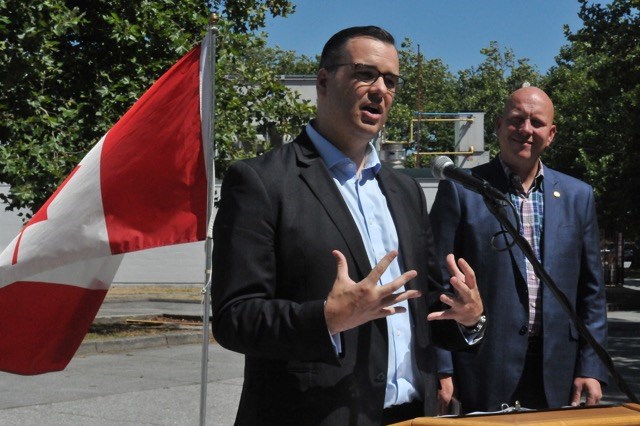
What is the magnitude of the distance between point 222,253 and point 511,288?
70.6 inches

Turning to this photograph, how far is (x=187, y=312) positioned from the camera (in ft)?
77.9

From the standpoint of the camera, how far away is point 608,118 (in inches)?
1571

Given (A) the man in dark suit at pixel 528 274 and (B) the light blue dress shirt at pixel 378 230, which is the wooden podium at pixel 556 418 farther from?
(A) the man in dark suit at pixel 528 274

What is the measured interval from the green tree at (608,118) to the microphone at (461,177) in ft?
62.1

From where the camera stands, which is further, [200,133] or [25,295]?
[200,133]

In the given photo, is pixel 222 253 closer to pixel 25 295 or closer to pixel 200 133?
pixel 25 295

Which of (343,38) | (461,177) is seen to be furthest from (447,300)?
(343,38)

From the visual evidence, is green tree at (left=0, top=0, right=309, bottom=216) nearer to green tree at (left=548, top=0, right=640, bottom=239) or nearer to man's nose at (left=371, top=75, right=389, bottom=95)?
green tree at (left=548, top=0, right=640, bottom=239)

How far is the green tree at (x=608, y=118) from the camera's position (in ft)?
72.1

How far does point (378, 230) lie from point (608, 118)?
3835 centimetres

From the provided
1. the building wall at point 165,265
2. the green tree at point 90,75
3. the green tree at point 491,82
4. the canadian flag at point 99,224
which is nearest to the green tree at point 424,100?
the green tree at point 491,82

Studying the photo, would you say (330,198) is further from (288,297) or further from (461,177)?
(461,177)

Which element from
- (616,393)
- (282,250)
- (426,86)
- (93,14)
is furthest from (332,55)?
(426,86)

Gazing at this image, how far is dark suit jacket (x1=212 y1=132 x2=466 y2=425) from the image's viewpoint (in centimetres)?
277
